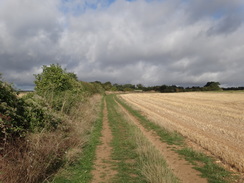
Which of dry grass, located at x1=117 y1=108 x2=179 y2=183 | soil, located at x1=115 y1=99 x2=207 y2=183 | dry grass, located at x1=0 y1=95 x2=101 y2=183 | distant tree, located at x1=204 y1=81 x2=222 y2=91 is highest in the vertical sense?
distant tree, located at x1=204 y1=81 x2=222 y2=91

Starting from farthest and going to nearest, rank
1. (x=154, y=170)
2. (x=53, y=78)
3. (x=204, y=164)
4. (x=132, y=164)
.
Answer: (x=53, y=78), (x=132, y=164), (x=204, y=164), (x=154, y=170)

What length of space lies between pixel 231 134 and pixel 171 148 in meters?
4.49

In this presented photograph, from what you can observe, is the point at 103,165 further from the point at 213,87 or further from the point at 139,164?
the point at 213,87

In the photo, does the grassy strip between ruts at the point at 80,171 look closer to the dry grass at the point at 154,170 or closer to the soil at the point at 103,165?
the soil at the point at 103,165

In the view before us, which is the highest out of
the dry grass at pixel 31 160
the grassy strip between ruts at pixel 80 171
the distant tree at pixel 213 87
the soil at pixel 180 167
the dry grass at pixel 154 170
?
the distant tree at pixel 213 87

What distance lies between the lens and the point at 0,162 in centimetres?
480

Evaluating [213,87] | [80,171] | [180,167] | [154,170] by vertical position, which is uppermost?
[213,87]

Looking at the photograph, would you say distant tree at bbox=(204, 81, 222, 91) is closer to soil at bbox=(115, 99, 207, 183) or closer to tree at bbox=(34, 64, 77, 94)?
tree at bbox=(34, 64, 77, 94)

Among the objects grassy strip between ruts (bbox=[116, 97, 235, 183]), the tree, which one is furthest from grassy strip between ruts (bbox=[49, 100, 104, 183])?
the tree

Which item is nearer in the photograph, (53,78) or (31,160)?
(31,160)

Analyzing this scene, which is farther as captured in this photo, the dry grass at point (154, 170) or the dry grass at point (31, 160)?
the dry grass at point (154, 170)

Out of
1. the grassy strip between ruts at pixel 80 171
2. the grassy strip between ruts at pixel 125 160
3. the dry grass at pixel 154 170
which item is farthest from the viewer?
the grassy strip between ruts at pixel 125 160

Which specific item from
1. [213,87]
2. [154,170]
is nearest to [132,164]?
[154,170]

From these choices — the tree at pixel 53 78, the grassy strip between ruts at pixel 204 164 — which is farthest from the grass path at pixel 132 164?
the tree at pixel 53 78
